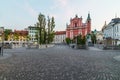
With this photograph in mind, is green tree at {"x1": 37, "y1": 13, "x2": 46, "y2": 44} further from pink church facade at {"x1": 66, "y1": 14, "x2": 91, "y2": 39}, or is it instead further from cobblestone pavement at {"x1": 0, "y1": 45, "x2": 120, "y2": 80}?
pink church facade at {"x1": 66, "y1": 14, "x2": 91, "y2": 39}

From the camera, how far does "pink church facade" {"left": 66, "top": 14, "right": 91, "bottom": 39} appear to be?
14277cm

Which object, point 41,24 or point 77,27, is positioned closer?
point 41,24

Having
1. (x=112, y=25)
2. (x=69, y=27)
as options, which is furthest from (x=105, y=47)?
(x=69, y=27)

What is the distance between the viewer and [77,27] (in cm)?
14988

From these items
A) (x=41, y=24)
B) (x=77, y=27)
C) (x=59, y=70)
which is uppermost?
(x=77, y=27)

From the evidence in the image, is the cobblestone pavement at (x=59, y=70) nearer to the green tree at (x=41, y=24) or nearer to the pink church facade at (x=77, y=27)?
the green tree at (x=41, y=24)

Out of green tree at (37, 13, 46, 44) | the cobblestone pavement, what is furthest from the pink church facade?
the cobblestone pavement

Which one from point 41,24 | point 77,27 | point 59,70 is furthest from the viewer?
point 77,27

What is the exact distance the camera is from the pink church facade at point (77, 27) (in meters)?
143

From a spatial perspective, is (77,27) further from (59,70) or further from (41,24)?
(59,70)

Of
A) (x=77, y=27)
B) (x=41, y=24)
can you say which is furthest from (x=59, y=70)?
(x=77, y=27)

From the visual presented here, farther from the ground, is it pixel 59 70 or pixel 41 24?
pixel 41 24

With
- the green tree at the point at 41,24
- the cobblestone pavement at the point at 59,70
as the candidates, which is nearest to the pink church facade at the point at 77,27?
the green tree at the point at 41,24

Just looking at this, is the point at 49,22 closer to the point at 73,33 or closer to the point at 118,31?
the point at 118,31
